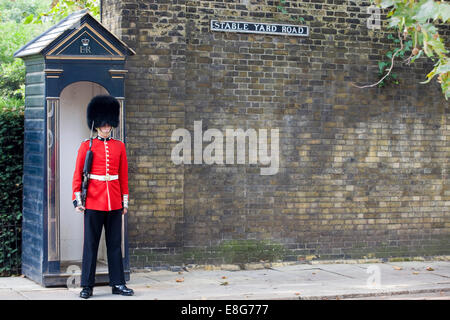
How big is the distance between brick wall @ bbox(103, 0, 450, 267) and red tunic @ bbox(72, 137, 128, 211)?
1.56 meters

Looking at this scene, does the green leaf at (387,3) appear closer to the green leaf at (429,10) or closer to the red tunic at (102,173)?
the green leaf at (429,10)

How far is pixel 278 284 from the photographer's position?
393 inches

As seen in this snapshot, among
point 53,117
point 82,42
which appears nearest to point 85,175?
point 53,117

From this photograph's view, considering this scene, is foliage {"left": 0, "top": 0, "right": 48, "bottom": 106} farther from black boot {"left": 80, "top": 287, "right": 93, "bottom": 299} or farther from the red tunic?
black boot {"left": 80, "top": 287, "right": 93, "bottom": 299}

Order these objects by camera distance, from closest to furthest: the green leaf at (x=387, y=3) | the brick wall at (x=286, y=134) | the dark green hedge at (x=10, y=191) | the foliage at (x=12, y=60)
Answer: the green leaf at (x=387, y=3), the dark green hedge at (x=10, y=191), the brick wall at (x=286, y=134), the foliage at (x=12, y=60)

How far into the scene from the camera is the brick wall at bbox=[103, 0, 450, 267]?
35.1 ft

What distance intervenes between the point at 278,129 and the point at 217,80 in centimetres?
122

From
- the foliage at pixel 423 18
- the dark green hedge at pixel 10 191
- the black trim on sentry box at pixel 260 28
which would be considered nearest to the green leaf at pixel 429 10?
the foliage at pixel 423 18

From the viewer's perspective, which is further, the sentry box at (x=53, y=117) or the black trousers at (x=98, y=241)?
the sentry box at (x=53, y=117)

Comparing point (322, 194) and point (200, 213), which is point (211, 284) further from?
point (322, 194)

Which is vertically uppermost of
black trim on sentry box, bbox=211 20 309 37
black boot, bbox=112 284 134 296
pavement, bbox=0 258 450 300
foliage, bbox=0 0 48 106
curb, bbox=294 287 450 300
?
foliage, bbox=0 0 48 106

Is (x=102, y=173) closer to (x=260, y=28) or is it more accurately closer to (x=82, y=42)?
(x=82, y=42)

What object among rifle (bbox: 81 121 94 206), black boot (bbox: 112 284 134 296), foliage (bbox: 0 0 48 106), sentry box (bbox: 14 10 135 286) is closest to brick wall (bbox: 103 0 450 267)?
sentry box (bbox: 14 10 135 286)

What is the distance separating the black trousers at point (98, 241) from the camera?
8875 millimetres
